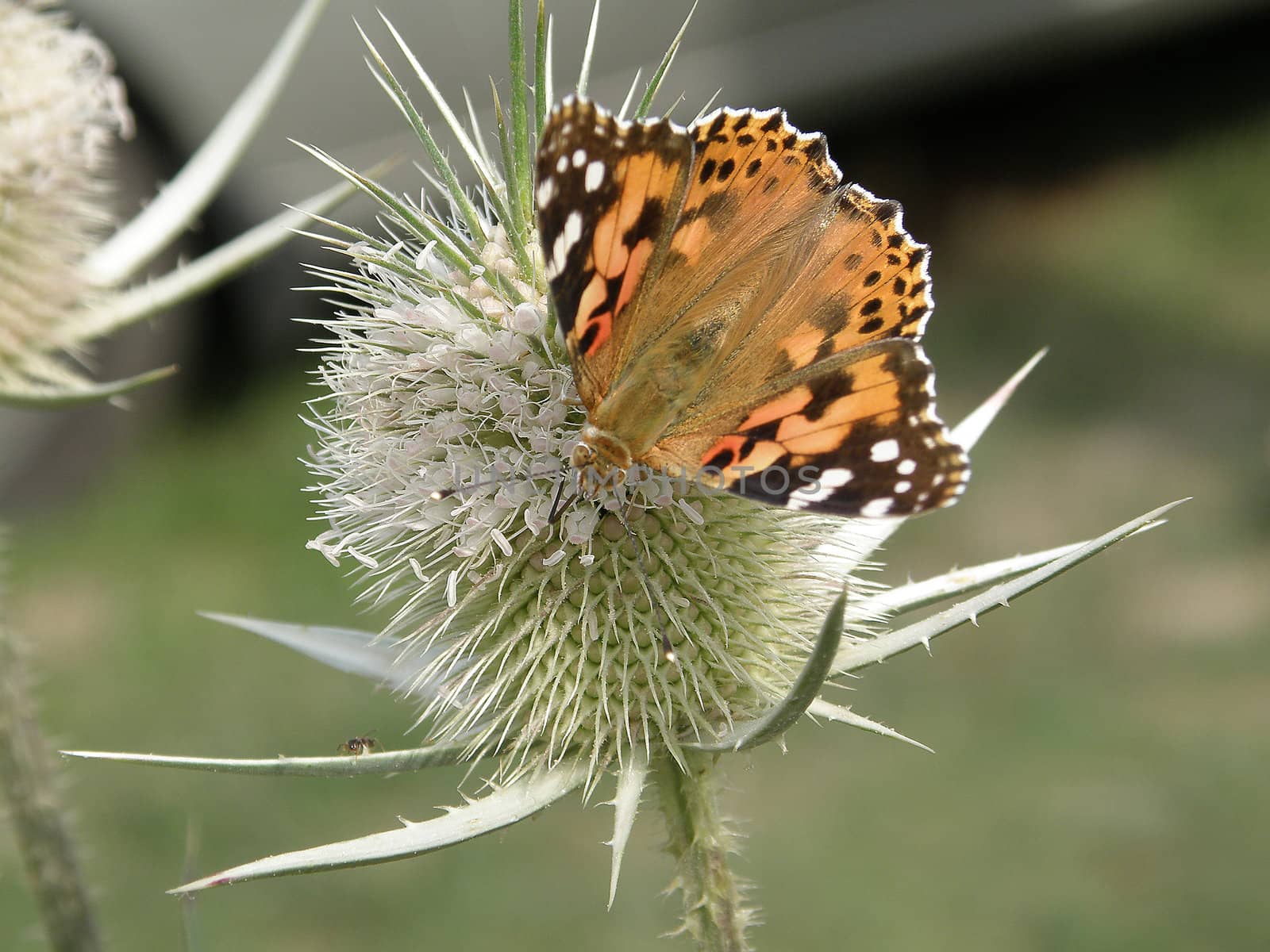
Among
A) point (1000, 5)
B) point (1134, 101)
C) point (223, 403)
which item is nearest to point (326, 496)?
point (223, 403)

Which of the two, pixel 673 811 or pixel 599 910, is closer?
pixel 673 811

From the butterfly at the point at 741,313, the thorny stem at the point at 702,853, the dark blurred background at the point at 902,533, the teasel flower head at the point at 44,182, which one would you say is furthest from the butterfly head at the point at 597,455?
the dark blurred background at the point at 902,533

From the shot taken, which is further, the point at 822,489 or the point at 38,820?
the point at 38,820

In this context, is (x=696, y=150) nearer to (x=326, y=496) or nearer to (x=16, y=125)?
(x=326, y=496)

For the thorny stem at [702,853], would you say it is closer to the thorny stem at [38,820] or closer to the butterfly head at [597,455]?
the butterfly head at [597,455]

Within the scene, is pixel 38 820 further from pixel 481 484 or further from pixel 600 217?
pixel 600 217

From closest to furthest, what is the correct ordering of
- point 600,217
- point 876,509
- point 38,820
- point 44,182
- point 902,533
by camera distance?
1. point 876,509
2. point 600,217
3. point 38,820
4. point 44,182
5. point 902,533

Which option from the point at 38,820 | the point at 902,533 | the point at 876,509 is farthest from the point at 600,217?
the point at 902,533
